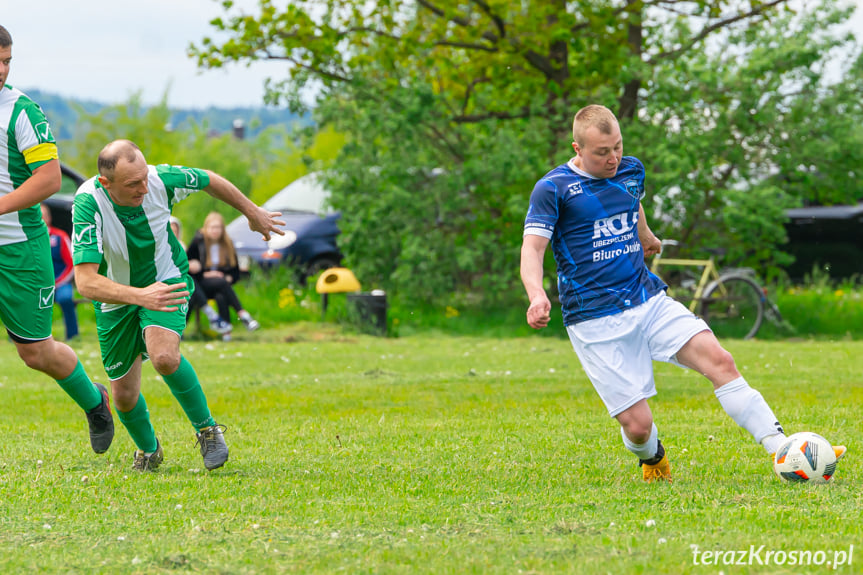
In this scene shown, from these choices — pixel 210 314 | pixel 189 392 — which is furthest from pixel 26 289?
pixel 210 314

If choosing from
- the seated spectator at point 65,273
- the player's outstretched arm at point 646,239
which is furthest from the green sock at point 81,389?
the seated spectator at point 65,273

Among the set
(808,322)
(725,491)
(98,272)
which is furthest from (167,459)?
(808,322)

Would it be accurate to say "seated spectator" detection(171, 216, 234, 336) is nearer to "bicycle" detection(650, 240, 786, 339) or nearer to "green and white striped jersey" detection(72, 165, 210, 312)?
"bicycle" detection(650, 240, 786, 339)

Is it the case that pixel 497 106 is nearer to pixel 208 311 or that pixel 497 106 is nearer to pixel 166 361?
pixel 208 311

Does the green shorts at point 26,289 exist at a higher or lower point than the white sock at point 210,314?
higher

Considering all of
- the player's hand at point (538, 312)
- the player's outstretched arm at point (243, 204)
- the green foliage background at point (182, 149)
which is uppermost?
the player's outstretched arm at point (243, 204)

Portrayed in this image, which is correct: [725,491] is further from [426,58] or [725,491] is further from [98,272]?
[426,58]

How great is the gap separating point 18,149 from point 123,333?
41.4 inches

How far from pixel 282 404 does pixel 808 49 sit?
931 centimetres

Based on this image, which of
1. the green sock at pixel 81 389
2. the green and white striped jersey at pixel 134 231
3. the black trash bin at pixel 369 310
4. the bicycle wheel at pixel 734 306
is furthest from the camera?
the black trash bin at pixel 369 310

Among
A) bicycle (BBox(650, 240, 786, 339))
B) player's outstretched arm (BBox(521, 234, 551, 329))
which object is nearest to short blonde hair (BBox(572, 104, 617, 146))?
player's outstretched arm (BBox(521, 234, 551, 329))

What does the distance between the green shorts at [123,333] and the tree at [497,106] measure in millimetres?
9363

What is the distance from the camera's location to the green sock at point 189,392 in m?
5.47

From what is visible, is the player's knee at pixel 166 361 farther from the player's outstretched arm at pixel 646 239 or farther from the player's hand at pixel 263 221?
the player's outstretched arm at pixel 646 239
